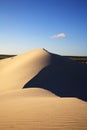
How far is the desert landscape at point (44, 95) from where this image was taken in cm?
598

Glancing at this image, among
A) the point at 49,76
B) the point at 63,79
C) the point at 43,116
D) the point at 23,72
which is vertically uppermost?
the point at 43,116

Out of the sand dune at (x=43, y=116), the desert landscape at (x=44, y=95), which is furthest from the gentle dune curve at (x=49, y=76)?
the sand dune at (x=43, y=116)

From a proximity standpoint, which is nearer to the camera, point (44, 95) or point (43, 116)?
point (43, 116)

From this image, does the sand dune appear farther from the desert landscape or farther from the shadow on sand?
the shadow on sand

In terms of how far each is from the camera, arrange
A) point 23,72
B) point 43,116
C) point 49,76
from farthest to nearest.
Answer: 1. point 23,72
2. point 49,76
3. point 43,116

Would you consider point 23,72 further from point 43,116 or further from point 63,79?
point 43,116

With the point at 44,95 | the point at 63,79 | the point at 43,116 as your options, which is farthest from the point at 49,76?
the point at 43,116

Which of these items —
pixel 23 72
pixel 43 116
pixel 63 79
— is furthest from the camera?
pixel 23 72

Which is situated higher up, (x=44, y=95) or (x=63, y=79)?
(x=44, y=95)

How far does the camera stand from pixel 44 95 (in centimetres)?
1112

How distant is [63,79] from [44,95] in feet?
21.9

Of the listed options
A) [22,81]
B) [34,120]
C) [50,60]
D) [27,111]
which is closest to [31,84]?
[22,81]

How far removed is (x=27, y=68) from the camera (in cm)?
1997

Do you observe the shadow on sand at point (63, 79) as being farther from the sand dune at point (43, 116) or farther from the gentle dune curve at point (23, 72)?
the sand dune at point (43, 116)
